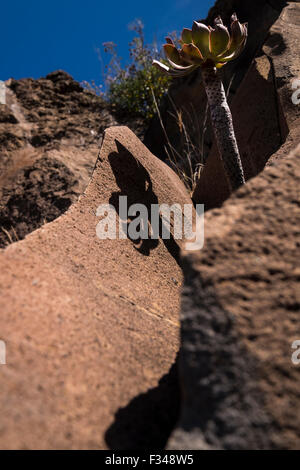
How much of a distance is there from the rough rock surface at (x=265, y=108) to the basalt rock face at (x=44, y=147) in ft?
4.53

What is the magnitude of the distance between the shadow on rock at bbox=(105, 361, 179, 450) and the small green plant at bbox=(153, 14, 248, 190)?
1329 millimetres

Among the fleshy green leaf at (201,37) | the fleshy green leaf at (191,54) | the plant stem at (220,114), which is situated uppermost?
the fleshy green leaf at (201,37)

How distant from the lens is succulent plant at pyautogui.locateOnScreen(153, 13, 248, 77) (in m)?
2.01

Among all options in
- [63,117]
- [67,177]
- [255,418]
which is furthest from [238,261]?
[63,117]

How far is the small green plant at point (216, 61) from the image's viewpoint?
6.64 ft

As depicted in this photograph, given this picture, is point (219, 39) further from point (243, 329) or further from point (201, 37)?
point (243, 329)

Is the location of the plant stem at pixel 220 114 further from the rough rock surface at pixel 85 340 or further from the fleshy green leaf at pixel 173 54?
the rough rock surface at pixel 85 340

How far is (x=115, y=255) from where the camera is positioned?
6.10 feet

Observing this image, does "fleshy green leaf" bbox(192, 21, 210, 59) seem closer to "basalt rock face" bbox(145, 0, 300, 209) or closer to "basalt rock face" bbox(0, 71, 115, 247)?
"basalt rock face" bbox(145, 0, 300, 209)

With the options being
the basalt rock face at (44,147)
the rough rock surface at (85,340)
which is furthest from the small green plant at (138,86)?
the rough rock surface at (85,340)

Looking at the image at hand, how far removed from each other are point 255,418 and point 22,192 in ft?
11.1

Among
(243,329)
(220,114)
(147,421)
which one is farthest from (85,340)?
(220,114)

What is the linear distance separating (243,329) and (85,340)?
523 millimetres
